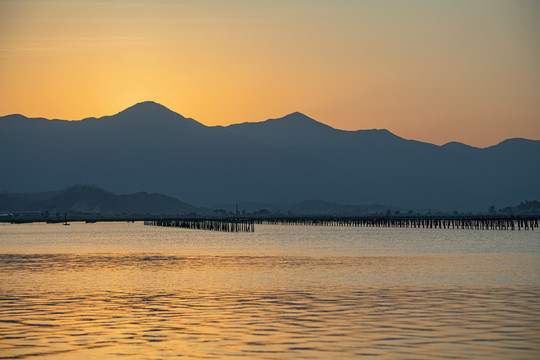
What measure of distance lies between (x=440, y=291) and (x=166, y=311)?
47.4 ft

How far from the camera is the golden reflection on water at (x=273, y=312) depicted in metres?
23.3

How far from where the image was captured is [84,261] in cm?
6938

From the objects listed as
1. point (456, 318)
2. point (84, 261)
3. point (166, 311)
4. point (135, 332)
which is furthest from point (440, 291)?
point (84, 261)

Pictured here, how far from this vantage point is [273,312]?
31.5 m

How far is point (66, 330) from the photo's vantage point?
27.2 m

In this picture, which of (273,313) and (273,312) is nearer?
(273,313)

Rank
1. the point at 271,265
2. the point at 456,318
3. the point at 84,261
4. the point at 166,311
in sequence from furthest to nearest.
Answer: the point at 84,261 → the point at 271,265 → the point at 166,311 → the point at 456,318

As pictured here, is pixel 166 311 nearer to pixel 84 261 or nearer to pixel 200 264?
pixel 200 264

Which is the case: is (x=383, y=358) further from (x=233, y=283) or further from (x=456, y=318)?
(x=233, y=283)

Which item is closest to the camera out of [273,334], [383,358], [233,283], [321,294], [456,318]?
[383,358]

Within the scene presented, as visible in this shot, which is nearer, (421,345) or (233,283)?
(421,345)

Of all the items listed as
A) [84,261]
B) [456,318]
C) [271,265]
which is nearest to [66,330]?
[456,318]

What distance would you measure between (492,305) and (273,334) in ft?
38.2

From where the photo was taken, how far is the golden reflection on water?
917 inches
